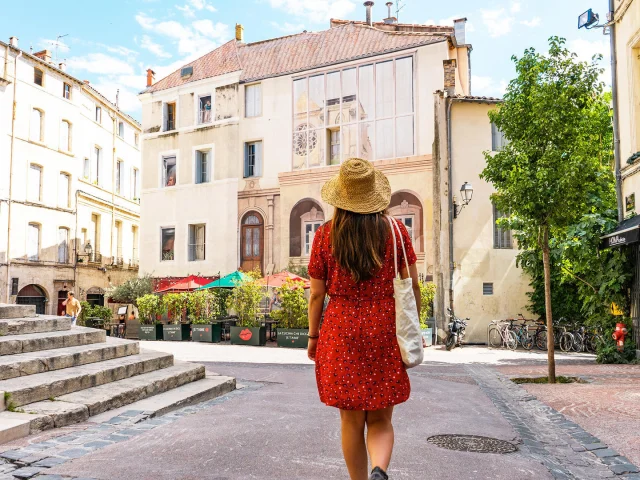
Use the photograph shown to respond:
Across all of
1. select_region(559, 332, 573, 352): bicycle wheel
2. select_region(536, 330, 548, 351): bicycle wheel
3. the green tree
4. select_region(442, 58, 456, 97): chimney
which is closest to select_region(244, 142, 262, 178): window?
select_region(442, 58, 456, 97): chimney

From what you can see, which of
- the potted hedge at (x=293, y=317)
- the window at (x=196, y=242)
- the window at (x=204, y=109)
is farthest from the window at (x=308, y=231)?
the potted hedge at (x=293, y=317)

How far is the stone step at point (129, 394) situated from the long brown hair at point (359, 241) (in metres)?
3.52

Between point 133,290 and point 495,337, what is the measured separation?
1626 centimetres

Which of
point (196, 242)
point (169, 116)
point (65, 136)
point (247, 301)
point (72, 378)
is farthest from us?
point (65, 136)

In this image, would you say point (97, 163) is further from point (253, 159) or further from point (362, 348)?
point (362, 348)

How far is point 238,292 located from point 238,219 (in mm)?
9000

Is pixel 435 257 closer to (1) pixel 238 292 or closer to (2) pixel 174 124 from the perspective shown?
(1) pixel 238 292

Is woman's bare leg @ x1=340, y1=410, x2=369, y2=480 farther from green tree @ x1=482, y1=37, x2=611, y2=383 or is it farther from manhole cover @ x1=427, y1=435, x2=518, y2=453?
green tree @ x1=482, y1=37, x2=611, y2=383

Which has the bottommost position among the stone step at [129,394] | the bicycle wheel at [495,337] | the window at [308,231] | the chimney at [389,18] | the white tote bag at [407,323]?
the bicycle wheel at [495,337]

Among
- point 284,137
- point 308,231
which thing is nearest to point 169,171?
point 284,137

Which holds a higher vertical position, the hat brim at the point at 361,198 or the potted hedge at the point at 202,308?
the hat brim at the point at 361,198

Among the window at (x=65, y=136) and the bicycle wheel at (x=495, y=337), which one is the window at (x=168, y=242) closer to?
the window at (x=65, y=136)

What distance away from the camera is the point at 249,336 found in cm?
1916

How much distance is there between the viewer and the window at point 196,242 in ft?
94.8
